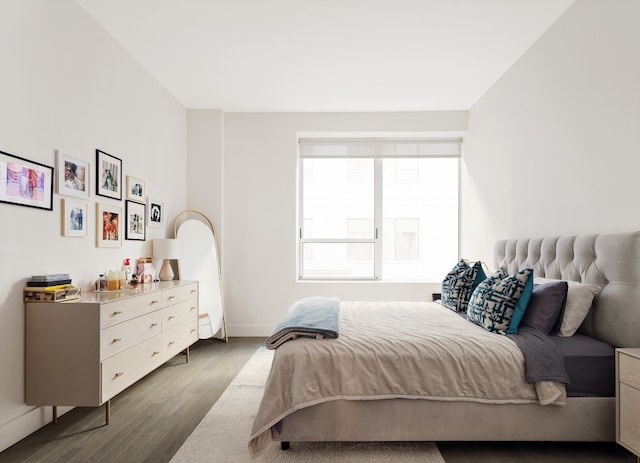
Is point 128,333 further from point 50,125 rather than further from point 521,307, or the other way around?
point 521,307

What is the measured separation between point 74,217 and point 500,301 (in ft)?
9.23

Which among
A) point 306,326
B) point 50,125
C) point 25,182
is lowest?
point 306,326

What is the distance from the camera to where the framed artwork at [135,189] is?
3764mm

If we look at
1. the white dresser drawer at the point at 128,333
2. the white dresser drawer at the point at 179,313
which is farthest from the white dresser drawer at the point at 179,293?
the white dresser drawer at the point at 128,333

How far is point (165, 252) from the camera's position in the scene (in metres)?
4.13

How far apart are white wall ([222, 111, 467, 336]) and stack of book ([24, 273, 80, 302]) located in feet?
9.00

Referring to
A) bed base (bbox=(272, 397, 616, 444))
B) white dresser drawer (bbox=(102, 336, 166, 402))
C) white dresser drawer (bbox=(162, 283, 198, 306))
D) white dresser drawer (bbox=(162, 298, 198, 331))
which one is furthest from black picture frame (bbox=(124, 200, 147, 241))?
bed base (bbox=(272, 397, 616, 444))

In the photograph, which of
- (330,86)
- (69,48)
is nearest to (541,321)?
(330,86)

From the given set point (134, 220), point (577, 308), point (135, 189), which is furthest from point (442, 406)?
point (135, 189)

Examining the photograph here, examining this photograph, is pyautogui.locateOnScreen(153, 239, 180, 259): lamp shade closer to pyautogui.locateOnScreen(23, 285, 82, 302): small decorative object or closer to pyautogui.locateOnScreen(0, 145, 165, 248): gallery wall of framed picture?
pyautogui.locateOnScreen(0, 145, 165, 248): gallery wall of framed picture

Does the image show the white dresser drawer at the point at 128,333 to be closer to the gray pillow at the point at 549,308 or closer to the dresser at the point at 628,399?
the gray pillow at the point at 549,308

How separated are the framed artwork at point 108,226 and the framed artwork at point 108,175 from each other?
0.11 meters

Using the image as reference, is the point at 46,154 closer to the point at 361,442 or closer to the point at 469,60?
the point at 361,442

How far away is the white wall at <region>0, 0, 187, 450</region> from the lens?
2393 millimetres
